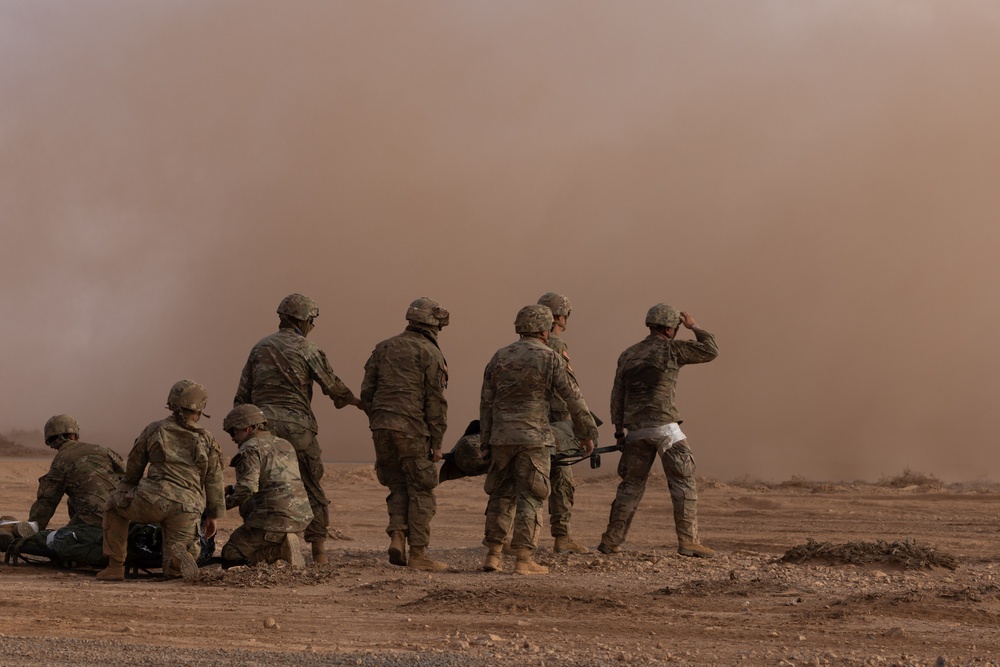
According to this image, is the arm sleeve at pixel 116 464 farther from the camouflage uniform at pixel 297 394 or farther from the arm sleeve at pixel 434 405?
the arm sleeve at pixel 434 405

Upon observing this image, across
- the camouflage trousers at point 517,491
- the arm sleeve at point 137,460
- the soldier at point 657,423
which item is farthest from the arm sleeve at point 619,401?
the arm sleeve at point 137,460

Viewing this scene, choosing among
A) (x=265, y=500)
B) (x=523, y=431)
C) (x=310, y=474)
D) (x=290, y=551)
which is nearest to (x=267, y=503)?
(x=265, y=500)

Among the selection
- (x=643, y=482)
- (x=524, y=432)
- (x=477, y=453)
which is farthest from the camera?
(x=643, y=482)

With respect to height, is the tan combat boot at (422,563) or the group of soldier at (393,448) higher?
the group of soldier at (393,448)

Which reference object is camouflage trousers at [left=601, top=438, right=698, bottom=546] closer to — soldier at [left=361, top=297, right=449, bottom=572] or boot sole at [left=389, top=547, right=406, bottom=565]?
soldier at [left=361, top=297, right=449, bottom=572]

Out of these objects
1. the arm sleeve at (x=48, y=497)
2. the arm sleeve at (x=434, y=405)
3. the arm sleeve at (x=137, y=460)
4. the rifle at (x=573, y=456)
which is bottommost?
the arm sleeve at (x=48, y=497)

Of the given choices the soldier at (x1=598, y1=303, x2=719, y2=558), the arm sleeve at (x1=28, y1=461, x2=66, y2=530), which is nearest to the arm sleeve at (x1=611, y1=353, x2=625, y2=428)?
the soldier at (x1=598, y1=303, x2=719, y2=558)

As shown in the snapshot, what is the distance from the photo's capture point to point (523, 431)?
10984 mm

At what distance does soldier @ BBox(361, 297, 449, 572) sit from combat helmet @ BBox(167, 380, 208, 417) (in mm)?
1696

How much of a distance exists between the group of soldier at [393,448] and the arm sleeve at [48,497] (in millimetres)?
13

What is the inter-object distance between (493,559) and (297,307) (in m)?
2.87

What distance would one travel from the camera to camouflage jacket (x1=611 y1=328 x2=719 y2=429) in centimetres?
1230

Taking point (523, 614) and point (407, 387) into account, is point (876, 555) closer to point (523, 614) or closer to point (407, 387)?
point (523, 614)

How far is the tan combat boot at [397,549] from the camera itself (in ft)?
37.6
